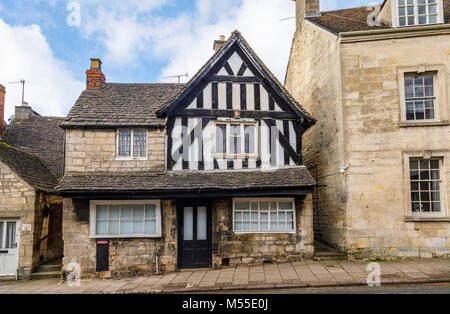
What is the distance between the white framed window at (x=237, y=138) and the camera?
10.1 metres

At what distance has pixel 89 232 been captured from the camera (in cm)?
941

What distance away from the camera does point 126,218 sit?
9672 mm

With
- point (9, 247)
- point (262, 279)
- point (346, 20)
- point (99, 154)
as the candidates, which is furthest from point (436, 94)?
point (9, 247)

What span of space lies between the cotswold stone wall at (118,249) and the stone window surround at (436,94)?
27.0ft

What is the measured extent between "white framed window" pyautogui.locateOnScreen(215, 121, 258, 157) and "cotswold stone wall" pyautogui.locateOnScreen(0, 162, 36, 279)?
21.4 feet

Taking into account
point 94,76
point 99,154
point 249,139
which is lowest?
point 99,154

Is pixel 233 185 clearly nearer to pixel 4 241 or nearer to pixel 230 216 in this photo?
pixel 230 216

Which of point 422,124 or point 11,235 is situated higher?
point 422,124

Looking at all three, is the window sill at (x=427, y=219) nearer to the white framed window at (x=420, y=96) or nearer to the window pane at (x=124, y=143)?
the white framed window at (x=420, y=96)

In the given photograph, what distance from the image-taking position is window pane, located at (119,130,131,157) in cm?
1021

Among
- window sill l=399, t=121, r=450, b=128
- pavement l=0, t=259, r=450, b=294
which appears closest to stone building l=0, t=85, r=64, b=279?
pavement l=0, t=259, r=450, b=294

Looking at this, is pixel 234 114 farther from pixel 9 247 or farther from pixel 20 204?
pixel 9 247

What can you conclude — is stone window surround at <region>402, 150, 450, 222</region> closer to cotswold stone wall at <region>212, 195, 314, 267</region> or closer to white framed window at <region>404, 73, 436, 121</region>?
white framed window at <region>404, 73, 436, 121</region>

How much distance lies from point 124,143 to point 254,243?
17.9ft
